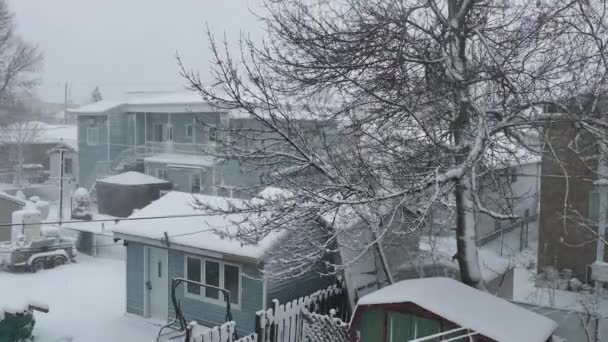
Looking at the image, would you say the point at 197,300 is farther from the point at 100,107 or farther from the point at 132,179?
the point at 100,107

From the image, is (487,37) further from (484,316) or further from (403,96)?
(484,316)

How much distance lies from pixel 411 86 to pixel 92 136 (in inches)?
1131

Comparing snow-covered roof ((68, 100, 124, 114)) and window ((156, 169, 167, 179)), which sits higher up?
snow-covered roof ((68, 100, 124, 114))

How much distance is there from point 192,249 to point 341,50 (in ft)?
20.4

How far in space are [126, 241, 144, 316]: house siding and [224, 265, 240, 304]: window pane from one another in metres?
2.65

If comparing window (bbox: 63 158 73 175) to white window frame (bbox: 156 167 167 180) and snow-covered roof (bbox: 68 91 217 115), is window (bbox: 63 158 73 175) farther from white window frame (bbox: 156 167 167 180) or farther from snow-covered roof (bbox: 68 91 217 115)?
white window frame (bbox: 156 167 167 180)

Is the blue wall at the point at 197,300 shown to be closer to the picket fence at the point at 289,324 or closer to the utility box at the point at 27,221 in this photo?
the picket fence at the point at 289,324

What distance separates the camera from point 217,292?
11.8 m

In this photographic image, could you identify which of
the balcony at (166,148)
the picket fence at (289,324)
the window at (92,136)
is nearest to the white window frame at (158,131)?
the balcony at (166,148)

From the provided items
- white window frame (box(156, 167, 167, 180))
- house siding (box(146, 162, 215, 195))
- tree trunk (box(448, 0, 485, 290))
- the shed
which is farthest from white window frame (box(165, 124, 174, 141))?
tree trunk (box(448, 0, 485, 290))

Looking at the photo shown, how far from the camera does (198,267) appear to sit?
12117 millimetres

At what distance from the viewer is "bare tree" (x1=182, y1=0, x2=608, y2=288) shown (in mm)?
7148

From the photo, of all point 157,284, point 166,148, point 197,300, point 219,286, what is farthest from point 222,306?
point 166,148

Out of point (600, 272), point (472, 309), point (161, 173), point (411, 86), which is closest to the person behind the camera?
point (472, 309)
